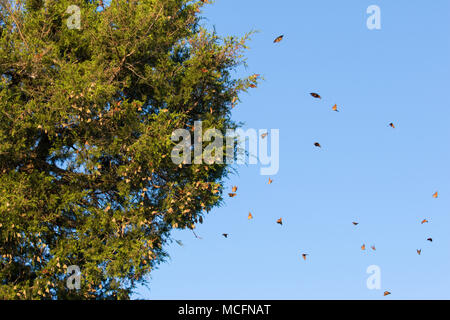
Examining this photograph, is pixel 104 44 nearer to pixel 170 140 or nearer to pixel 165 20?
pixel 165 20

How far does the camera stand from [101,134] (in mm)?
16609

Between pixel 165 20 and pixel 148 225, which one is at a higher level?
pixel 165 20

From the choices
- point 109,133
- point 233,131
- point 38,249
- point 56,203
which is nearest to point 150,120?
point 109,133

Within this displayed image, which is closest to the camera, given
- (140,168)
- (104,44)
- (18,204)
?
(18,204)

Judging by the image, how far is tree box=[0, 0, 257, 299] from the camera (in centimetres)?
1587

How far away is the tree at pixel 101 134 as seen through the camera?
52.1ft

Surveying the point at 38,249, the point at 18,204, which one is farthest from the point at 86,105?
the point at 38,249

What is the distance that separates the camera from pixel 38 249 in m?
16.5

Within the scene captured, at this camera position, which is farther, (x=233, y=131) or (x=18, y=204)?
(x=233, y=131)

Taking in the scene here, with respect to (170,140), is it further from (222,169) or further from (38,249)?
(38,249)

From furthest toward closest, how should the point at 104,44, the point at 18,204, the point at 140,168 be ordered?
1. the point at 104,44
2. the point at 140,168
3. the point at 18,204

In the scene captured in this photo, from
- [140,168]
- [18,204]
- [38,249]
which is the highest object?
[140,168]

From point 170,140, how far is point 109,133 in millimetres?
2183

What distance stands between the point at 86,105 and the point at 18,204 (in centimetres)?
357
